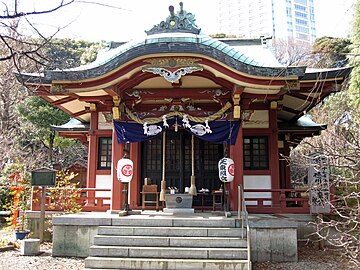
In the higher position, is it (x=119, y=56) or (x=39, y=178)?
(x=119, y=56)

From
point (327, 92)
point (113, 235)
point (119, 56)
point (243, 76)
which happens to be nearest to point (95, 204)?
point (113, 235)

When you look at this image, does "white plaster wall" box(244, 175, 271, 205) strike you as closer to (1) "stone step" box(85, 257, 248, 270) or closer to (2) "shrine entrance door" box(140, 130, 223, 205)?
(2) "shrine entrance door" box(140, 130, 223, 205)

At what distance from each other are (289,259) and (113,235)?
3.98 meters

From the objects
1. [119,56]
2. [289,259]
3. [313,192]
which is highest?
[119,56]

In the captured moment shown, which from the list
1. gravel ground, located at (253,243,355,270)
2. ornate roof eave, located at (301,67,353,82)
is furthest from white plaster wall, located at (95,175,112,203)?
ornate roof eave, located at (301,67,353,82)

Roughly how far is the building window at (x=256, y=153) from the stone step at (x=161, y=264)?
4.71 m

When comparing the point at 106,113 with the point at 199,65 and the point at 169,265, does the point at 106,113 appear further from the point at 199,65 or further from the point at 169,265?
the point at 169,265

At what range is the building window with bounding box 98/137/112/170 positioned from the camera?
470 inches

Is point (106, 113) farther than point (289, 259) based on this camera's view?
Yes

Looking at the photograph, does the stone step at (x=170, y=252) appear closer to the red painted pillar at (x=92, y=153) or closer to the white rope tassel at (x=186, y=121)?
the white rope tassel at (x=186, y=121)

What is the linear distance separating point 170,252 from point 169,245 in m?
0.29

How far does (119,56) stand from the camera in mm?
9125

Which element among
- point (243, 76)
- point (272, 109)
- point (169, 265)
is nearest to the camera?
point (169, 265)

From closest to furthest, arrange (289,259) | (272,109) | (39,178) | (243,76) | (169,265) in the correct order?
(169,265) < (289,259) < (243,76) < (39,178) < (272,109)
